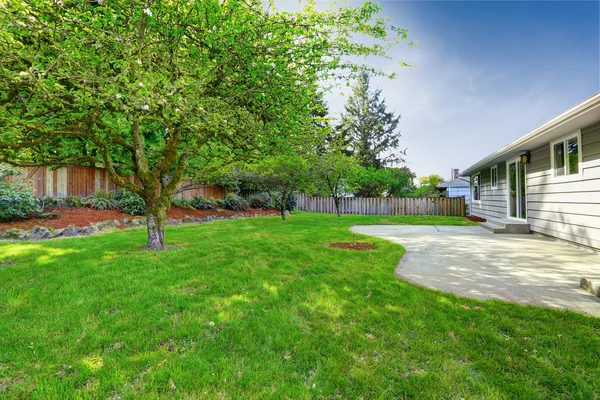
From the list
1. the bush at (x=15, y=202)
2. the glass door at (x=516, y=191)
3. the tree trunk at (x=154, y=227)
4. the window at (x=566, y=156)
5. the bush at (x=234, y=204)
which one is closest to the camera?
the tree trunk at (x=154, y=227)

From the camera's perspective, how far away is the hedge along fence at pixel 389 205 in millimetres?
16656

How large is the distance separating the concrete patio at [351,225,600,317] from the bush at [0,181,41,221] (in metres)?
10.4

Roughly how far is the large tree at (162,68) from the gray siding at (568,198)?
4.77 metres

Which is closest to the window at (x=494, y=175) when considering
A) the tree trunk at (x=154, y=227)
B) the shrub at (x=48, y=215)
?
the tree trunk at (x=154, y=227)

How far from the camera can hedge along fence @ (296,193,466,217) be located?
16.7 metres

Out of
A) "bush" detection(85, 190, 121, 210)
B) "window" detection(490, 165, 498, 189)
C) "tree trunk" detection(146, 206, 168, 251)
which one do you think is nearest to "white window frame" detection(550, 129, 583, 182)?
"window" detection(490, 165, 498, 189)

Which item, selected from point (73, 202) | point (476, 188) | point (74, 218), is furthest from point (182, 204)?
point (476, 188)

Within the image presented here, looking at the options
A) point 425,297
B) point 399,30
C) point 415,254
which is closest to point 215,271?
point 425,297

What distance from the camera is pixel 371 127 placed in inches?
1175

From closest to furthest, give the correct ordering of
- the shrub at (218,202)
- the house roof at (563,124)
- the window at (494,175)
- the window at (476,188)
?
the house roof at (563,124)
the window at (494,175)
the window at (476,188)
the shrub at (218,202)

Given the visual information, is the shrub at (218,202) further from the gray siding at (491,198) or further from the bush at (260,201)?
the gray siding at (491,198)

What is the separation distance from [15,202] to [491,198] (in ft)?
56.4

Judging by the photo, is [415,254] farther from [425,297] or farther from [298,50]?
[298,50]

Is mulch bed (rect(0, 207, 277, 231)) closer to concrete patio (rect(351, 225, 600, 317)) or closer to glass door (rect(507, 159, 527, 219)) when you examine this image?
concrete patio (rect(351, 225, 600, 317))
